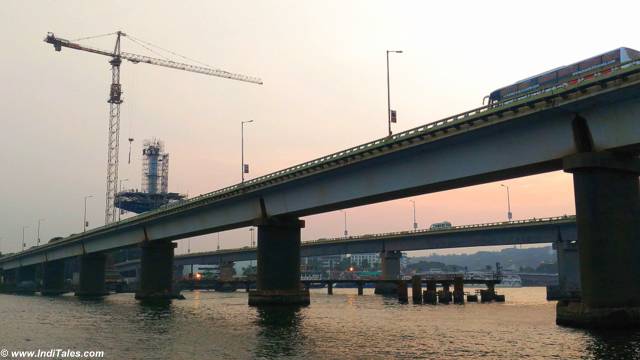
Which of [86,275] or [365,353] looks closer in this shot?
[365,353]

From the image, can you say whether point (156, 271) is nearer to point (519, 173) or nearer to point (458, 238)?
point (458, 238)

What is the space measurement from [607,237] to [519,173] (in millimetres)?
10317

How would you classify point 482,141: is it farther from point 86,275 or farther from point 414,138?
point 86,275

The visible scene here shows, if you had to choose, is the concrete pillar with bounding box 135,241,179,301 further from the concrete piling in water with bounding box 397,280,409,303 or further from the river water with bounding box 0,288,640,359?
the river water with bounding box 0,288,640,359

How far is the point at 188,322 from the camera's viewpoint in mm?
55406

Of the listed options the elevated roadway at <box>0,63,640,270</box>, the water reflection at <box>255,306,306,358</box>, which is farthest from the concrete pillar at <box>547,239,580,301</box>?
the water reflection at <box>255,306,306,358</box>

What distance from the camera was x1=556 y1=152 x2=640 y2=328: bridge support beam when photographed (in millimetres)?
37625

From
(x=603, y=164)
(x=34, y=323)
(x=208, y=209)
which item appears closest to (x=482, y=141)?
(x=603, y=164)

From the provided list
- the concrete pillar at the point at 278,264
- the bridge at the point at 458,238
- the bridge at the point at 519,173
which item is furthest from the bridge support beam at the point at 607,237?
the bridge at the point at 458,238

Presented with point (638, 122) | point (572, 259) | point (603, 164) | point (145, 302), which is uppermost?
point (638, 122)

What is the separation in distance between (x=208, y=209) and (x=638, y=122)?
203 ft

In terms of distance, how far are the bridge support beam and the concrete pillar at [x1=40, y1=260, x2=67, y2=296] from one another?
14059 cm

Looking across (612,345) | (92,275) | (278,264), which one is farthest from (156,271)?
(612,345)

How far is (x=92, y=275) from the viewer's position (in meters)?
129
